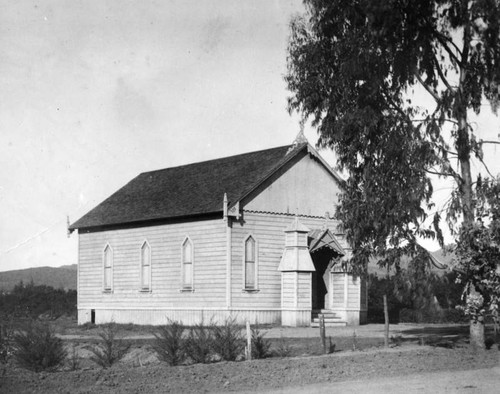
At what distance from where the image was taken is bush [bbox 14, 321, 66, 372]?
16.7 metres

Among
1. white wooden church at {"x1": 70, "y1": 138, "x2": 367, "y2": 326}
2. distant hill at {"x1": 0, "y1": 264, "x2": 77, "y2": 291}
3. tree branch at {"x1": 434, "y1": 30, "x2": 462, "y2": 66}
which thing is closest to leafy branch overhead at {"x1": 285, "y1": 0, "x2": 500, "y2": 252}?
tree branch at {"x1": 434, "y1": 30, "x2": 462, "y2": 66}

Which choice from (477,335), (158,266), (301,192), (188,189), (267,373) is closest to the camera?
(267,373)

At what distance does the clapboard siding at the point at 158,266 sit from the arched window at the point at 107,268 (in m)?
0.29

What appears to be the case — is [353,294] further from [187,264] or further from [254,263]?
[187,264]

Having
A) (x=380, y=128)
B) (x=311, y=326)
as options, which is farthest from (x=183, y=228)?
(x=380, y=128)

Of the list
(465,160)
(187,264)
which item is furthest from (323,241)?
(465,160)

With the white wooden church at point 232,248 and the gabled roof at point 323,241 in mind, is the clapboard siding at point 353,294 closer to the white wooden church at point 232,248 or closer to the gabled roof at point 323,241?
the white wooden church at point 232,248

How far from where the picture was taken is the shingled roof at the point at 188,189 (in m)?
34.2

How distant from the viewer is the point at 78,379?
15.4 meters

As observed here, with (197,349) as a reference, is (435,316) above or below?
below

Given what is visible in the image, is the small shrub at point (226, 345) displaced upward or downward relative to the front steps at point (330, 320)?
upward

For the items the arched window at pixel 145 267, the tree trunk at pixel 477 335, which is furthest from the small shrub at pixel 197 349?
the arched window at pixel 145 267

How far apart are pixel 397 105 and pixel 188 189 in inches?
656

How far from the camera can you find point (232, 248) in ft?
108
